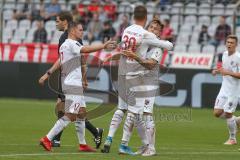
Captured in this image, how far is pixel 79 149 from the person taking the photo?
14312 millimetres

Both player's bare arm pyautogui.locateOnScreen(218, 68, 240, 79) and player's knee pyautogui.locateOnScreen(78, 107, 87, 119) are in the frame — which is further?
player's bare arm pyautogui.locateOnScreen(218, 68, 240, 79)

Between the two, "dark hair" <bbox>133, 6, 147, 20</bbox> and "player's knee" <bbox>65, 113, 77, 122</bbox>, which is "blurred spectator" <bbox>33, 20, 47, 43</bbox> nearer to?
"player's knee" <bbox>65, 113, 77, 122</bbox>

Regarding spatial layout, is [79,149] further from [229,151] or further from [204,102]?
[204,102]

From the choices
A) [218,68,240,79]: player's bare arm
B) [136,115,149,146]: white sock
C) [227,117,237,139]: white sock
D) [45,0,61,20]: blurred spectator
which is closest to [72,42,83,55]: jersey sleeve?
[136,115,149,146]: white sock

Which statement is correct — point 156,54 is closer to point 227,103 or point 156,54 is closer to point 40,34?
point 227,103

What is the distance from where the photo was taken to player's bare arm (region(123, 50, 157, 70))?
43.6 feet

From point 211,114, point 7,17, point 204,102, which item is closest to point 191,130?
point 211,114

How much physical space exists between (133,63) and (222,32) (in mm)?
14320

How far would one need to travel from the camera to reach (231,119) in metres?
17.1

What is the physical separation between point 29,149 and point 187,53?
44.7ft

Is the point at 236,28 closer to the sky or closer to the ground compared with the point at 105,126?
closer to the sky

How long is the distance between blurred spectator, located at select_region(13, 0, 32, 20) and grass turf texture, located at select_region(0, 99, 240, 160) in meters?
4.96

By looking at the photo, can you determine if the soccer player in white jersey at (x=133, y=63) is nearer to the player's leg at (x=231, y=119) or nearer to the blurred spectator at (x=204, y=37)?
the player's leg at (x=231, y=119)

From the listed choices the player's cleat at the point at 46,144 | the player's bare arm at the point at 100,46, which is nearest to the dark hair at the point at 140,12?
the player's bare arm at the point at 100,46
